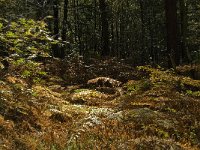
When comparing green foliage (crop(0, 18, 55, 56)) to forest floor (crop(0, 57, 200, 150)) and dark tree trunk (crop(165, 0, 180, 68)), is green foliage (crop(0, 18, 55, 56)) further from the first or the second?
dark tree trunk (crop(165, 0, 180, 68))

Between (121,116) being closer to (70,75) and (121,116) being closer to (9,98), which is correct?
(9,98)

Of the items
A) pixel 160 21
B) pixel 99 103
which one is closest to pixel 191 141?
pixel 99 103

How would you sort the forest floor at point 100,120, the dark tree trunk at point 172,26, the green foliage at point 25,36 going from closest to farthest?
the forest floor at point 100,120 < the green foliage at point 25,36 < the dark tree trunk at point 172,26

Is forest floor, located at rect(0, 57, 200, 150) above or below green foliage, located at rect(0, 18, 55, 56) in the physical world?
below

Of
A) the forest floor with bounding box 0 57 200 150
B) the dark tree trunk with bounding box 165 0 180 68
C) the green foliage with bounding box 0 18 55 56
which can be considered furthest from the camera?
the dark tree trunk with bounding box 165 0 180 68

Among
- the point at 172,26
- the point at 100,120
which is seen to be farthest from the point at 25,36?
the point at 172,26

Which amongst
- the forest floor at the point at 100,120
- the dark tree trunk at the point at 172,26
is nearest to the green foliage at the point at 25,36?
the forest floor at the point at 100,120

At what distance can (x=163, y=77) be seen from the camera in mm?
7496

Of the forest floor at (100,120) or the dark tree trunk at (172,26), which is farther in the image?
the dark tree trunk at (172,26)

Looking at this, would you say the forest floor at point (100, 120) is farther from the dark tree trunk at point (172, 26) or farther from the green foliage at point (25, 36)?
the dark tree trunk at point (172, 26)

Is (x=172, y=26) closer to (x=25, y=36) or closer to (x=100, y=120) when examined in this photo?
(x=25, y=36)

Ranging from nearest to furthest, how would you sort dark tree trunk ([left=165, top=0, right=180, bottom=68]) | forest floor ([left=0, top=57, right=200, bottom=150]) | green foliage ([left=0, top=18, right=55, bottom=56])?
1. forest floor ([left=0, top=57, right=200, bottom=150])
2. green foliage ([left=0, top=18, right=55, bottom=56])
3. dark tree trunk ([left=165, top=0, right=180, bottom=68])

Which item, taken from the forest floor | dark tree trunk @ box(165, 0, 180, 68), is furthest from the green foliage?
dark tree trunk @ box(165, 0, 180, 68)

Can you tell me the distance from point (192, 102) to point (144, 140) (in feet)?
6.86
